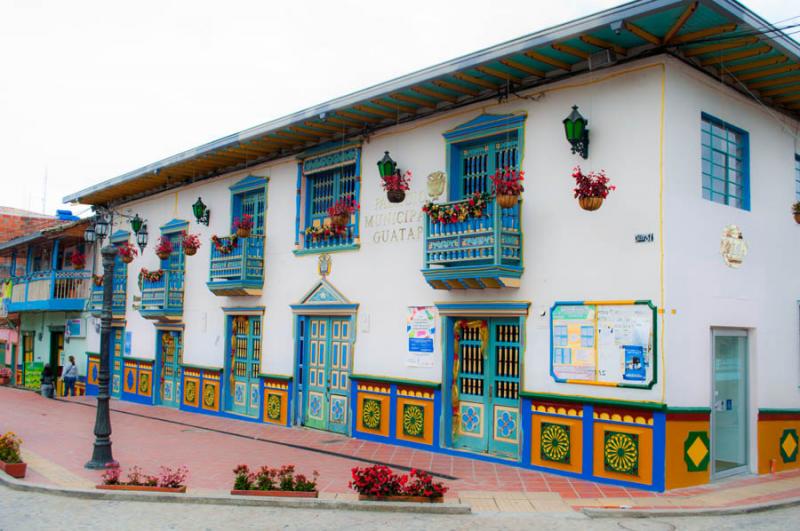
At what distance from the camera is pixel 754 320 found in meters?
11.8

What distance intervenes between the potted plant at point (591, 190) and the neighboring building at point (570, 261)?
42cm

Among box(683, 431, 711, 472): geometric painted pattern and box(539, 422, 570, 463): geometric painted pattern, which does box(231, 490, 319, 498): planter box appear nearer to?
box(539, 422, 570, 463): geometric painted pattern

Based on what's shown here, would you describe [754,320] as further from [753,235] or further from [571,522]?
[571,522]

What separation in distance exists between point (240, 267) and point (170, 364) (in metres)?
5.69

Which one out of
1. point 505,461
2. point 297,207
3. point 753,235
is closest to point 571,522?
point 505,461

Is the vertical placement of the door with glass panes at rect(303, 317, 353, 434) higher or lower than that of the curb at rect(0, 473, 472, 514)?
higher

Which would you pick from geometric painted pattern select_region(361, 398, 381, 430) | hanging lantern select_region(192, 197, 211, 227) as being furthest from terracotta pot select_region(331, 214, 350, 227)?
hanging lantern select_region(192, 197, 211, 227)

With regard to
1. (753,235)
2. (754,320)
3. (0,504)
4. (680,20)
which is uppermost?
(680,20)

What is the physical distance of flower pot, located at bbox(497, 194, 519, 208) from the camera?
36.7 feet

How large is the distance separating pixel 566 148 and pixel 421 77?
2.82 metres

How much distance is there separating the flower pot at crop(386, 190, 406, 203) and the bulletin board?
392 centimetres

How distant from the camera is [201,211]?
19.5 m

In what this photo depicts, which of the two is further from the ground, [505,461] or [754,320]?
[754,320]

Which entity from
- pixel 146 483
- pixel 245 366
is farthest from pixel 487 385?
pixel 245 366
